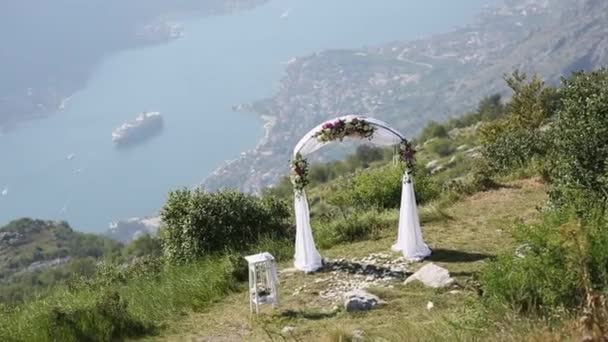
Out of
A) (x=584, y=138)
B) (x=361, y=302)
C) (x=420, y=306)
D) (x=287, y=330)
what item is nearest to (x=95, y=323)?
(x=287, y=330)

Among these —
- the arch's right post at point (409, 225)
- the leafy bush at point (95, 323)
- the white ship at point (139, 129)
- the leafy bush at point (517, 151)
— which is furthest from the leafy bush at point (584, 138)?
the white ship at point (139, 129)

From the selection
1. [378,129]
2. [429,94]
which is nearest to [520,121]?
[378,129]

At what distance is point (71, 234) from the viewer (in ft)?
210

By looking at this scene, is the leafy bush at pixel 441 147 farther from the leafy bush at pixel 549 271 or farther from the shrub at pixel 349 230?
the leafy bush at pixel 549 271

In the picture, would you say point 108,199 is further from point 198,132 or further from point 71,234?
point 71,234

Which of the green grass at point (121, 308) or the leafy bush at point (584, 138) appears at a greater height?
the leafy bush at point (584, 138)

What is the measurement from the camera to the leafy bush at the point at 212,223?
12281mm

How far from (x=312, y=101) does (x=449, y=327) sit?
15984cm

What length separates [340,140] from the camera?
10.8 metres

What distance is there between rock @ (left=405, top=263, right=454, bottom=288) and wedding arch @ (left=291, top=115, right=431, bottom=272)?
1230 mm

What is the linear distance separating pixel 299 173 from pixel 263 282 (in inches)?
84.7

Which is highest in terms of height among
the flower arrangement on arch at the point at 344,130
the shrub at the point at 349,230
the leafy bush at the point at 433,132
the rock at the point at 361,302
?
the leafy bush at the point at 433,132

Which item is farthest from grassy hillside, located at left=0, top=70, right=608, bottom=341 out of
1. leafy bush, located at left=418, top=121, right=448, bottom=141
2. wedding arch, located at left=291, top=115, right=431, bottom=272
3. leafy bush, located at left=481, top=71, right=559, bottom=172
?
leafy bush, located at left=418, top=121, right=448, bottom=141

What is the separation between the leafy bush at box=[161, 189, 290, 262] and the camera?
12.3 m
